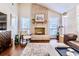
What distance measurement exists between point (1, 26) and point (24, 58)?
5.09 meters

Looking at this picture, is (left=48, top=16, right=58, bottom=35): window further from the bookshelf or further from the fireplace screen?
the bookshelf

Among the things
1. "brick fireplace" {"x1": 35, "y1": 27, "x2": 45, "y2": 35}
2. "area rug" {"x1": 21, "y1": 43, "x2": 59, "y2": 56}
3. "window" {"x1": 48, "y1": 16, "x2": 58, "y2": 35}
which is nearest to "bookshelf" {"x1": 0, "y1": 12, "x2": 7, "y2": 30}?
"area rug" {"x1": 21, "y1": 43, "x2": 59, "y2": 56}

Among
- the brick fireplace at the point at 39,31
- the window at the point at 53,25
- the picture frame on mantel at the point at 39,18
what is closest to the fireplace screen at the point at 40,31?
the brick fireplace at the point at 39,31

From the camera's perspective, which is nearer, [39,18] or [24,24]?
[24,24]

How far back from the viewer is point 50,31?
10781 millimetres

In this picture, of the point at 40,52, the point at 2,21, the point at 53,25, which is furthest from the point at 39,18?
the point at 40,52

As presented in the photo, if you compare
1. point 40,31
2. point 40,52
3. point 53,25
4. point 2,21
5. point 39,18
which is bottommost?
point 40,52

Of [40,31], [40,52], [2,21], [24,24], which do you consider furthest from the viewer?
[40,31]

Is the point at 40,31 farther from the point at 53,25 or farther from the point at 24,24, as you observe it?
the point at 24,24

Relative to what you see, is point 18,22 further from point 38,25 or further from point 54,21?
point 54,21

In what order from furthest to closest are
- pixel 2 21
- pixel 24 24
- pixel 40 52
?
pixel 24 24
pixel 2 21
pixel 40 52

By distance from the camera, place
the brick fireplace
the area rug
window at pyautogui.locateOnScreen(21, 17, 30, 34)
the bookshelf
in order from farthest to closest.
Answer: the brick fireplace, window at pyautogui.locateOnScreen(21, 17, 30, 34), the bookshelf, the area rug

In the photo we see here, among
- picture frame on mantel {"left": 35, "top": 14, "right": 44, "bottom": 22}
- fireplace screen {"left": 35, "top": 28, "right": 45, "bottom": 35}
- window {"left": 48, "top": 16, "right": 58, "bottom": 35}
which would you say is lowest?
fireplace screen {"left": 35, "top": 28, "right": 45, "bottom": 35}

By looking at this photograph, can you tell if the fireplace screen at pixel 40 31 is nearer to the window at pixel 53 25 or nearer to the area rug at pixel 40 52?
the window at pixel 53 25
